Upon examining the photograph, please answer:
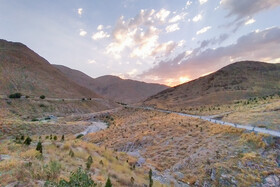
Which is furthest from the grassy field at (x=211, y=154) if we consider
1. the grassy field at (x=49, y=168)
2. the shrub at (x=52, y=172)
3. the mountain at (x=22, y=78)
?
the mountain at (x=22, y=78)

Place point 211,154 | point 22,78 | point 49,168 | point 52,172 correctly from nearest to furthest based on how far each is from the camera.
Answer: point 52,172 < point 49,168 < point 211,154 < point 22,78

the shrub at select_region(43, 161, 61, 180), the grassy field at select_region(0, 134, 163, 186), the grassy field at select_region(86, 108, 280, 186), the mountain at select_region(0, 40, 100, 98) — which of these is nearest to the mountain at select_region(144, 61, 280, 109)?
the grassy field at select_region(86, 108, 280, 186)

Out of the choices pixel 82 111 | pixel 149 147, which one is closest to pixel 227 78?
pixel 82 111

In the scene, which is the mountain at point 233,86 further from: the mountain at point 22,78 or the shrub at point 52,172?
the shrub at point 52,172

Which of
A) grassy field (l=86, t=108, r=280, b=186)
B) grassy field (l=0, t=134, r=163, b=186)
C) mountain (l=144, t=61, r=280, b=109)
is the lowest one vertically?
grassy field (l=86, t=108, r=280, b=186)

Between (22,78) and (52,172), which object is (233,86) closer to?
(52,172)

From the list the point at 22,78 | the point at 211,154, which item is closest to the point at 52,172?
the point at 211,154

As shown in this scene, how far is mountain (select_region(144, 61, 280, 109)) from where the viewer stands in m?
62.9

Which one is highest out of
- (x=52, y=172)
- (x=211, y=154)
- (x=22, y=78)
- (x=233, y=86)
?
(x=22, y=78)

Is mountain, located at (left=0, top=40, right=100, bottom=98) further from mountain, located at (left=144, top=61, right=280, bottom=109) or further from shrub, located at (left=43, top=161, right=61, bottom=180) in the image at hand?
shrub, located at (left=43, top=161, right=61, bottom=180)

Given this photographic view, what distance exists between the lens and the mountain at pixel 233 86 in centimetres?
6290

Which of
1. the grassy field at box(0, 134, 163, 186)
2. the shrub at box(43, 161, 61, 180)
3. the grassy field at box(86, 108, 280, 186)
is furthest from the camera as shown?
the grassy field at box(86, 108, 280, 186)

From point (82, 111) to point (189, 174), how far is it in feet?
197

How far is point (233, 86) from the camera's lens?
74.4m
